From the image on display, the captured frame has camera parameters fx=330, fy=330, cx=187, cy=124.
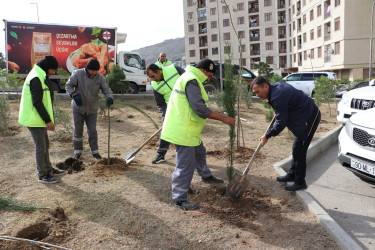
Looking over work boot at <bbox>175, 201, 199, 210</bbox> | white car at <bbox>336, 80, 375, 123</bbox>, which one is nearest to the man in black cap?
work boot at <bbox>175, 201, 199, 210</bbox>

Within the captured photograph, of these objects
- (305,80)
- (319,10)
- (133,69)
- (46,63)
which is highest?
(319,10)

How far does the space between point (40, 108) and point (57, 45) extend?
36.8 feet

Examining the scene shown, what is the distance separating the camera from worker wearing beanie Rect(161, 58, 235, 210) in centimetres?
347

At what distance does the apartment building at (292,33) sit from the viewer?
3403cm

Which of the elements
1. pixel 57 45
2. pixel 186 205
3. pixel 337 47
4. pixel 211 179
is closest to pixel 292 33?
pixel 337 47

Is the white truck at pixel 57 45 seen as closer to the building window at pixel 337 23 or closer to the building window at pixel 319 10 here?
the building window at pixel 337 23

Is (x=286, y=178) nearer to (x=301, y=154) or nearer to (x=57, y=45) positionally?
(x=301, y=154)

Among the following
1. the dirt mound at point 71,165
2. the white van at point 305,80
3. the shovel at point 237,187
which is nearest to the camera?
the shovel at point 237,187

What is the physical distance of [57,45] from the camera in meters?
14.3

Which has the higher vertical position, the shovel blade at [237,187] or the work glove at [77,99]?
the work glove at [77,99]

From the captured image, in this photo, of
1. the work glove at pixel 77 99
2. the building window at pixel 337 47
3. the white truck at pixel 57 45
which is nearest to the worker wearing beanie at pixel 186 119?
the work glove at pixel 77 99

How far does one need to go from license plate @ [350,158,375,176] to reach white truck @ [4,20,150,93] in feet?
37.9

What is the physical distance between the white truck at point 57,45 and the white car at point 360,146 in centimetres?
1127

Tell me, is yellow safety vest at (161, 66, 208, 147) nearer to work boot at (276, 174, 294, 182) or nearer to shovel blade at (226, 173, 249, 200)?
shovel blade at (226, 173, 249, 200)
